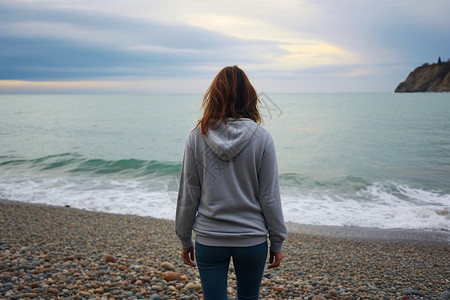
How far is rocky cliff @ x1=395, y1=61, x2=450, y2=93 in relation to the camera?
97.2 m

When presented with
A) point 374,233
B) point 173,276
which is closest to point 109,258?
point 173,276

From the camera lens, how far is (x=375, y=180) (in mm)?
14188

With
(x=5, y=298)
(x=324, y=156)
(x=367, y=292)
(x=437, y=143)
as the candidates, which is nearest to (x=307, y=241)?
(x=367, y=292)

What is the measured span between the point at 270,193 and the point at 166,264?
10.9 feet

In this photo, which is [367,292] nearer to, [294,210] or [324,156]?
[294,210]

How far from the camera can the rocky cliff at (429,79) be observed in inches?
3826

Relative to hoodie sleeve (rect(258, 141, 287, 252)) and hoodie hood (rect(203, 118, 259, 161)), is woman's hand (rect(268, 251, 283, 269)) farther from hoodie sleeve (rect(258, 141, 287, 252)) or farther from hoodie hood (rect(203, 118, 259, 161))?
hoodie hood (rect(203, 118, 259, 161))

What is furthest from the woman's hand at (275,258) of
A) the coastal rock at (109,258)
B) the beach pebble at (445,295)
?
the coastal rock at (109,258)

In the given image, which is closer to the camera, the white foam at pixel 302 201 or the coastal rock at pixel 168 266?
the coastal rock at pixel 168 266

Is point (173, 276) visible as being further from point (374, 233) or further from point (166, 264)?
point (374, 233)

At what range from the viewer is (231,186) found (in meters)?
1.93

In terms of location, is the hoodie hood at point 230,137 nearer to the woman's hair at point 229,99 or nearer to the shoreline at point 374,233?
the woman's hair at point 229,99

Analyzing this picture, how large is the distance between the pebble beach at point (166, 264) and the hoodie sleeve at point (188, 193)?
7.14ft

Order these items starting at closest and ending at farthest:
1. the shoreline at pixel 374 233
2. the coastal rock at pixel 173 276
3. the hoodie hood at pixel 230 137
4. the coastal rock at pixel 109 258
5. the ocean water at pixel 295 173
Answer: the hoodie hood at pixel 230 137 < the coastal rock at pixel 173 276 < the coastal rock at pixel 109 258 < the shoreline at pixel 374 233 < the ocean water at pixel 295 173
